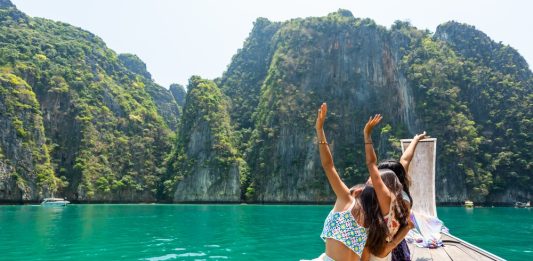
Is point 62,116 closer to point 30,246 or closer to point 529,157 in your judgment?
point 30,246

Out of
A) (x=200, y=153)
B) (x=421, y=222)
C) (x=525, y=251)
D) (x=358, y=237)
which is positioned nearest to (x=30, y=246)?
(x=421, y=222)

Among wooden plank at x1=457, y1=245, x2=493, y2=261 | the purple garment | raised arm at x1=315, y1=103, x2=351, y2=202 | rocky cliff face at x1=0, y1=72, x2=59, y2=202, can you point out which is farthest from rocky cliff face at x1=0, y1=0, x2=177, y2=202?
raised arm at x1=315, y1=103, x2=351, y2=202

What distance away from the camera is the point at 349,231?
10.7 feet

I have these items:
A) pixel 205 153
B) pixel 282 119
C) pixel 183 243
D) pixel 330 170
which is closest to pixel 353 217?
pixel 330 170

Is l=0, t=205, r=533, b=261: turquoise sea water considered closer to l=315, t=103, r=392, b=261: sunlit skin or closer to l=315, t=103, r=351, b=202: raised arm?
l=315, t=103, r=392, b=261: sunlit skin

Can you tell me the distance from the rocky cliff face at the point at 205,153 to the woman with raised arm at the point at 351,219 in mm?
70350

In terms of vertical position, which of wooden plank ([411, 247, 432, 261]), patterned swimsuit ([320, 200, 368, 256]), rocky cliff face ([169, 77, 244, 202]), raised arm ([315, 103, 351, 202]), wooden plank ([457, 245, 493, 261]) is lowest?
wooden plank ([457, 245, 493, 261])

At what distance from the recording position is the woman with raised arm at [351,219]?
128 inches

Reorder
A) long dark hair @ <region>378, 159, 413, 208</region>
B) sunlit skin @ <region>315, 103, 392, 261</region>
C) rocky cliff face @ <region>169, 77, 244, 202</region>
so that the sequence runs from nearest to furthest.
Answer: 1. sunlit skin @ <region>315, 103, 392, 261</region>
2. long dark hair @ <region>378, 159, 413, 208</region>
3. rocky cliff face @ <region>169, 77, 244, 202</region>

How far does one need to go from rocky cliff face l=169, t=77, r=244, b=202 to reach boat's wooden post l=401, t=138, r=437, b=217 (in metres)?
65.8

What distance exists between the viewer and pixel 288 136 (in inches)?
3187

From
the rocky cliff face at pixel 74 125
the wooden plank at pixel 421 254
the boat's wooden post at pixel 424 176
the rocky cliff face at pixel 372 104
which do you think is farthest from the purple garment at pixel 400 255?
the rocky cliff face at pixel 74 125

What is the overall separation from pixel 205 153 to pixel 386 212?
251ft

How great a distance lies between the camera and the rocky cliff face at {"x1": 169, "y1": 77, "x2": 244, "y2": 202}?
74000 mm
